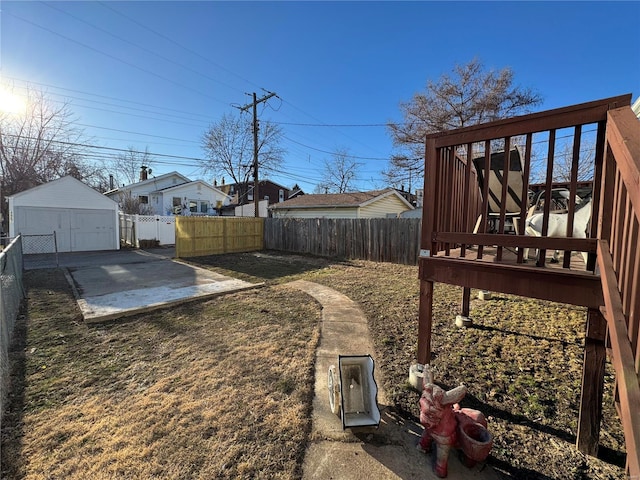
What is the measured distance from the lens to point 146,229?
15.2m

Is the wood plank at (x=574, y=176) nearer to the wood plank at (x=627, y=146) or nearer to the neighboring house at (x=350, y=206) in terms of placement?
the wood plank at (x=627, y=146)

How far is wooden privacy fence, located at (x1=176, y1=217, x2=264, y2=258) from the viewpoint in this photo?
36.9 ft

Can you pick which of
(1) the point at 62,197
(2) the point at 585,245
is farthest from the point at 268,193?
(2) the point at 585,245

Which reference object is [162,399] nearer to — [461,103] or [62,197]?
[62,197]

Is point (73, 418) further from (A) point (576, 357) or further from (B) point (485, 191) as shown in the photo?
(A) point (576, 357)

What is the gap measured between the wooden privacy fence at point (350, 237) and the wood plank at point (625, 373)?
7934 millimetres

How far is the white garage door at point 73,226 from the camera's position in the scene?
11932mm

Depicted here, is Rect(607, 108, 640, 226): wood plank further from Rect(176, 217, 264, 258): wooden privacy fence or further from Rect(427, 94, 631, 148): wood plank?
Rect(176, 217, 264, 258): wooden privacy fence

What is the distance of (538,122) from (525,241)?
84 cm

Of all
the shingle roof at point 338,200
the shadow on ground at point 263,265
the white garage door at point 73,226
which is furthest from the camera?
the shingle roof at point 338,200

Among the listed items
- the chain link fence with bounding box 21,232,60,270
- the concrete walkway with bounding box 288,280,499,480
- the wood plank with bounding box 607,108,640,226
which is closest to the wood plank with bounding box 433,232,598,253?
the wood plank with bounding box 607,108,640,226

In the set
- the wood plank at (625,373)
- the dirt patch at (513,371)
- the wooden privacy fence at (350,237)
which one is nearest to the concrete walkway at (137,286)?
the dirt patch at (513,371)

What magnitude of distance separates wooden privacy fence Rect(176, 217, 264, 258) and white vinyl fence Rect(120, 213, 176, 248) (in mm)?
3940

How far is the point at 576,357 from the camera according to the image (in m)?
2.97
